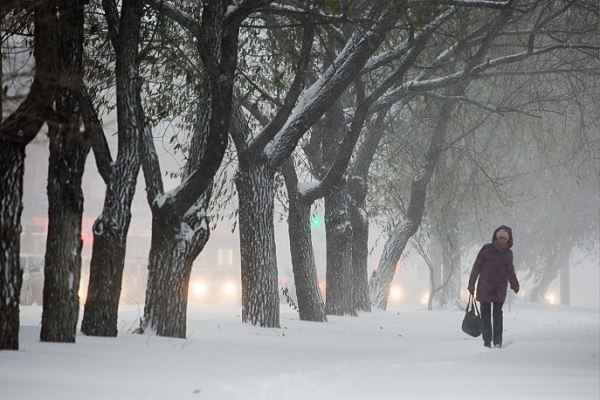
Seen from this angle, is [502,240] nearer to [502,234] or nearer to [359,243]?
[502,234]

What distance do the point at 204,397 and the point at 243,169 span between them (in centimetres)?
751

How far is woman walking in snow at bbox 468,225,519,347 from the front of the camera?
43.7ft

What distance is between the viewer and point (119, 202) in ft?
32.7

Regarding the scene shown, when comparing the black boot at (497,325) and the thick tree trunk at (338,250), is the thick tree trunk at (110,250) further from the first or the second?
the thick tree trunk at (338,250)

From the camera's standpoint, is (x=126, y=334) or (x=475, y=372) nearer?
(x=475, y=372)

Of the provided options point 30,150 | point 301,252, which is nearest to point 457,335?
point 301,252

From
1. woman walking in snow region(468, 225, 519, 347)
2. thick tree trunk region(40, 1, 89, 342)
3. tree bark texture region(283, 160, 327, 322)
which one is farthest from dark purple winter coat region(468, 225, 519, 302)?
thick tree trunk region(40, 1, 89, 342)

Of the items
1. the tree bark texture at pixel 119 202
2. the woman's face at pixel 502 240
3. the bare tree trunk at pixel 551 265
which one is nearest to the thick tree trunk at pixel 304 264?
the woman's face at pixel 502 240

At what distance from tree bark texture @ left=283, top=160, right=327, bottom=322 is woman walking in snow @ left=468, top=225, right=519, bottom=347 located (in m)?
3.94

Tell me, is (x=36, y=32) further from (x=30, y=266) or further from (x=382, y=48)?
(x=30, y=266)

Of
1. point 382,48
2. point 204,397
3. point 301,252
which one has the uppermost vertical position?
point 382,48

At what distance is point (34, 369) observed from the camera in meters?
7.11

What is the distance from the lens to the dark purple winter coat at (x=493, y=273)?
13.3 meters

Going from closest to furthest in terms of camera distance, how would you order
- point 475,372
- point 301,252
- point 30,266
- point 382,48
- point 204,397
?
point 204,397 → point 475,372 → point 301,252 → point 382,48 → point 30,266
